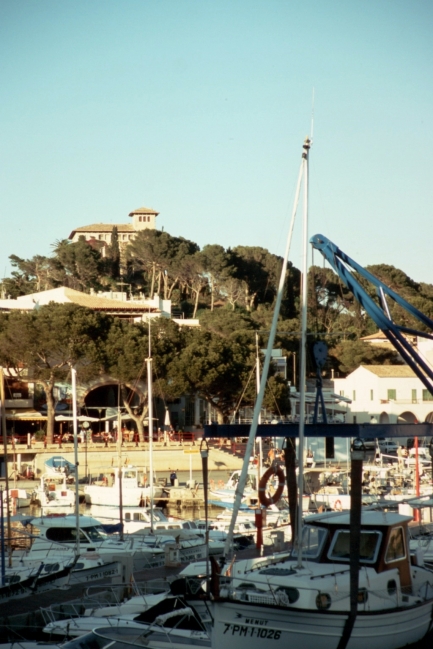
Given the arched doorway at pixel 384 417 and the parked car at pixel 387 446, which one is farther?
the arched doorway at pixel 384 417

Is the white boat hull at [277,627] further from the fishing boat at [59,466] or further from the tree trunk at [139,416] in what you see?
the tree trunk at [139,416]

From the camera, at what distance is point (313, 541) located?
16.6 m

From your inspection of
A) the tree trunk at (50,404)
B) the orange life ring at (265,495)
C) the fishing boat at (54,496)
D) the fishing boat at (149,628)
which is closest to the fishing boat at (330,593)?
the fishing boat at (149,628)

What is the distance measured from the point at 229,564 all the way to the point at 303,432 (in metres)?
2.88

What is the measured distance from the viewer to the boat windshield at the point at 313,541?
16.5 m

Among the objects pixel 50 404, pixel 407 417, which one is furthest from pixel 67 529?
pixel 407 417

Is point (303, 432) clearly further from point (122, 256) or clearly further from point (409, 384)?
point (122, 256)

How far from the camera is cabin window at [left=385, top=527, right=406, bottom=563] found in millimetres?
16250

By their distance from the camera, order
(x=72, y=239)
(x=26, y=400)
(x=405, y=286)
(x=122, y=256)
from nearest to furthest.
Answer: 1. (x=26, y=400)
2. (x=405, y=286)
3. (x=122, y=256)
4. (x=72, y=239)

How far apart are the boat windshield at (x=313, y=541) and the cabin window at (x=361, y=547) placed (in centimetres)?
20

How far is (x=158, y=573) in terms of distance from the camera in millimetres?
24188

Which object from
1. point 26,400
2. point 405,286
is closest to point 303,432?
point 26,400

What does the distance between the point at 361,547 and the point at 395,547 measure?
651 millimetres

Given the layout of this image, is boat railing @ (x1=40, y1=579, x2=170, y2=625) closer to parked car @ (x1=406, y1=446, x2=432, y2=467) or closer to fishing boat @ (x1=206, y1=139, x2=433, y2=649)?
fishing boat @ (x1=206, y1=139, x2=433, y2=649)
